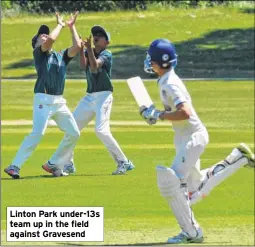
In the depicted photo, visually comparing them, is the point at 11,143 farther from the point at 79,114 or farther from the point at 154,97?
the point at 154,97

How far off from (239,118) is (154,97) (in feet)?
26.3

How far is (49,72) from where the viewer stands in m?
16.8

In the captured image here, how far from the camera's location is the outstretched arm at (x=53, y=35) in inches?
636

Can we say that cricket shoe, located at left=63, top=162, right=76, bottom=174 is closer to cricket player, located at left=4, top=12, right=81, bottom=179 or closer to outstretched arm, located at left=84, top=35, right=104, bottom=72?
cricket player, located at left=4, top=12, right=81, bottom=179

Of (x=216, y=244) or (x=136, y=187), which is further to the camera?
(x=136, y=187)

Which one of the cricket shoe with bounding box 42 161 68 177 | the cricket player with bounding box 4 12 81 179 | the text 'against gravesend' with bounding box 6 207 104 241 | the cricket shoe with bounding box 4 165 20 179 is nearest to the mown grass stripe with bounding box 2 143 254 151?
the cricket shoe with bounding box 42 161 68 177

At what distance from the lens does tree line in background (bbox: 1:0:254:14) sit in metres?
66.1

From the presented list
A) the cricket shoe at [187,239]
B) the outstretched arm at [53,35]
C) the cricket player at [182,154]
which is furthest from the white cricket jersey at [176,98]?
the outstretched arm at [53,35]

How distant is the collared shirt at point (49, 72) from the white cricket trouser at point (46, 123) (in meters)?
0.09

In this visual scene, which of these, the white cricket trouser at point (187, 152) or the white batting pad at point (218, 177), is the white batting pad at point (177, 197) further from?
the white batting pad at point (218, 177)

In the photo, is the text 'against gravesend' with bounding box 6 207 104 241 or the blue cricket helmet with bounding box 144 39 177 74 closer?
the blue cricket helmet with bounding box 144 39 177 74

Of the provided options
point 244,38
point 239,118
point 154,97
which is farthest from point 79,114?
point 244,38

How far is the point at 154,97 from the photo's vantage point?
36.2 metres

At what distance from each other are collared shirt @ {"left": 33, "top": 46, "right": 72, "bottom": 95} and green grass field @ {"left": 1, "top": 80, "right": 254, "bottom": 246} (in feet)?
3.93
